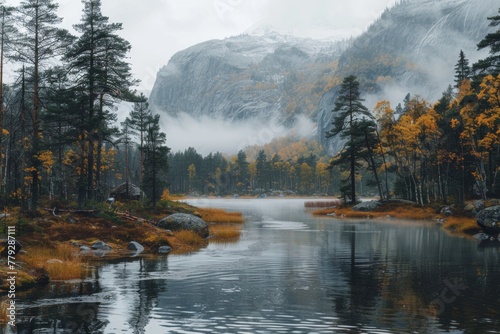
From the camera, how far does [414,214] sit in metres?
60.5

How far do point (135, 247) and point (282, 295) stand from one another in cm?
1533

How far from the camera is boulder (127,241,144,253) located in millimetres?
30152

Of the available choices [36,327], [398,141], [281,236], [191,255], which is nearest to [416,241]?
[281,236]

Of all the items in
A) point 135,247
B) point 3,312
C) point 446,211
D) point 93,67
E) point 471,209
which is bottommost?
point 135,247

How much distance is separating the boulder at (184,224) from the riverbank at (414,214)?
22.1m

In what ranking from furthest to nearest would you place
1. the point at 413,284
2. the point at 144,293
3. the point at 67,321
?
1. the point at 413,284
2. the point at 144,293
3. the point at 67,321

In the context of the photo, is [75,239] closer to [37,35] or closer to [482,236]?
[37,35]

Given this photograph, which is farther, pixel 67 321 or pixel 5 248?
pixel 5 248

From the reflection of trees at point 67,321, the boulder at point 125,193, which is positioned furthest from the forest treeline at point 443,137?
the reflection of trees at point 67,321

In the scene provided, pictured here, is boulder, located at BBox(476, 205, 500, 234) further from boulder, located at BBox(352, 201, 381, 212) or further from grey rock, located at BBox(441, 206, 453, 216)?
boulder, located at BBox(352, 201, 381, 212)

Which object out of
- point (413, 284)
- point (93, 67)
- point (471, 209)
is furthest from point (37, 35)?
point (471, 209)

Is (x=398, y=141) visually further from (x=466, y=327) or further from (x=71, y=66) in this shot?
(x=466, y=327)

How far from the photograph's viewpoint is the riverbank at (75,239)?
1997 cm

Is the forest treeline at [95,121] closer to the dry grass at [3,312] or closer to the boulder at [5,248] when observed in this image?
the boulder at [5,248]
